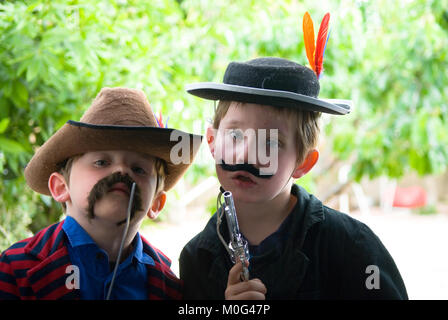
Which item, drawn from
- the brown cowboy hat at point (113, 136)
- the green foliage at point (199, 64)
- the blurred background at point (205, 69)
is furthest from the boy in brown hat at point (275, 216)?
the green foliage at point (199, 64)

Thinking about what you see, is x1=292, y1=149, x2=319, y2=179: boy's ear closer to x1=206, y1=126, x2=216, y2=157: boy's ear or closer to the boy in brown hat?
the boy in brown hat

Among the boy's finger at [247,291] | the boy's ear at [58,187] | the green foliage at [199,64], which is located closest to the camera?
the boy's finger at [247,291]

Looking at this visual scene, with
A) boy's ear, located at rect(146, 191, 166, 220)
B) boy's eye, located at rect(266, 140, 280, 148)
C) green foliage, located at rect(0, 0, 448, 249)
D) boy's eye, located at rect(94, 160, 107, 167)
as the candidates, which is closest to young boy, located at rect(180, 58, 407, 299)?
boy's eye, located at rect(266, 140, 280, 148)

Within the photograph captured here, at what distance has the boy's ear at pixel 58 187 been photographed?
43.3 inches

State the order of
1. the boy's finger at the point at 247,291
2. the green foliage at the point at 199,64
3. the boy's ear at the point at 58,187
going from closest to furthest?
the boy's finger at the point at 247,291 < the boy's ear at the point at 58,187 < the green foliage at the point at 199,64

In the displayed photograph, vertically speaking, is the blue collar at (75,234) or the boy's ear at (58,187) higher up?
the boy's ear at (58,187)

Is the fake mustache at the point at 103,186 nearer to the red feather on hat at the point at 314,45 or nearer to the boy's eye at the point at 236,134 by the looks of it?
the boy's eye at the point at 236,134

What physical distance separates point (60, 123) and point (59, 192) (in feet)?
1.83
